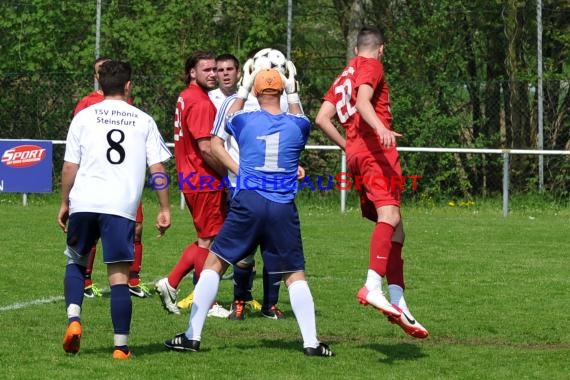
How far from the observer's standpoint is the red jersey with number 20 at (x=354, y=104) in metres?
8.37

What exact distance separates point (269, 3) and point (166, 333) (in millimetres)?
15136

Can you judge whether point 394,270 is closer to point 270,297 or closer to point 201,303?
point 201,303

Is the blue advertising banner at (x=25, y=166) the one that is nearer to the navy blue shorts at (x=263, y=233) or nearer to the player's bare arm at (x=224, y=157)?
the player's bare arm at (x=224, y=157)

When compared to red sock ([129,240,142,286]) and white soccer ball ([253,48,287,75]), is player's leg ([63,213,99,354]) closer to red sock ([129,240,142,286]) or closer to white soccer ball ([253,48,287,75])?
white soccer ball ([253,48,287,75])

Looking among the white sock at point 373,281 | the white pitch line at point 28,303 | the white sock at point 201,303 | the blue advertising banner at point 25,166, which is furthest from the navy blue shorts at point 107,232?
the blue advertising banner at point 25,166

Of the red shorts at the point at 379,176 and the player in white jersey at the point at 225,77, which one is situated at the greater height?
the player in white jersey at the point at 225,77

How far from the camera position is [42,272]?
12344mm

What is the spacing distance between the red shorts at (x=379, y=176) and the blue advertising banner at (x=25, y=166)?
13413mm

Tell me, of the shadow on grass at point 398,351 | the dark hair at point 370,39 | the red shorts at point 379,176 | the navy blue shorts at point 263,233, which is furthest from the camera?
the dark hair at point 370,39

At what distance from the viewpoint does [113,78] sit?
25.2ft

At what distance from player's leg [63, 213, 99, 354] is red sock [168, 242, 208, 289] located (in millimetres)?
1986

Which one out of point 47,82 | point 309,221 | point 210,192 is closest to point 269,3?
point 47,82

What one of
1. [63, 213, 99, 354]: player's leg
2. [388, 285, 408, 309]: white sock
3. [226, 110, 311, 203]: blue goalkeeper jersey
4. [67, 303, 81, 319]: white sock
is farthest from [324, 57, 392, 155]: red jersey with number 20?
[67, 303, 81, 319]: white sock

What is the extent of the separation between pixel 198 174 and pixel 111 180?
Result: 7.78 ft
